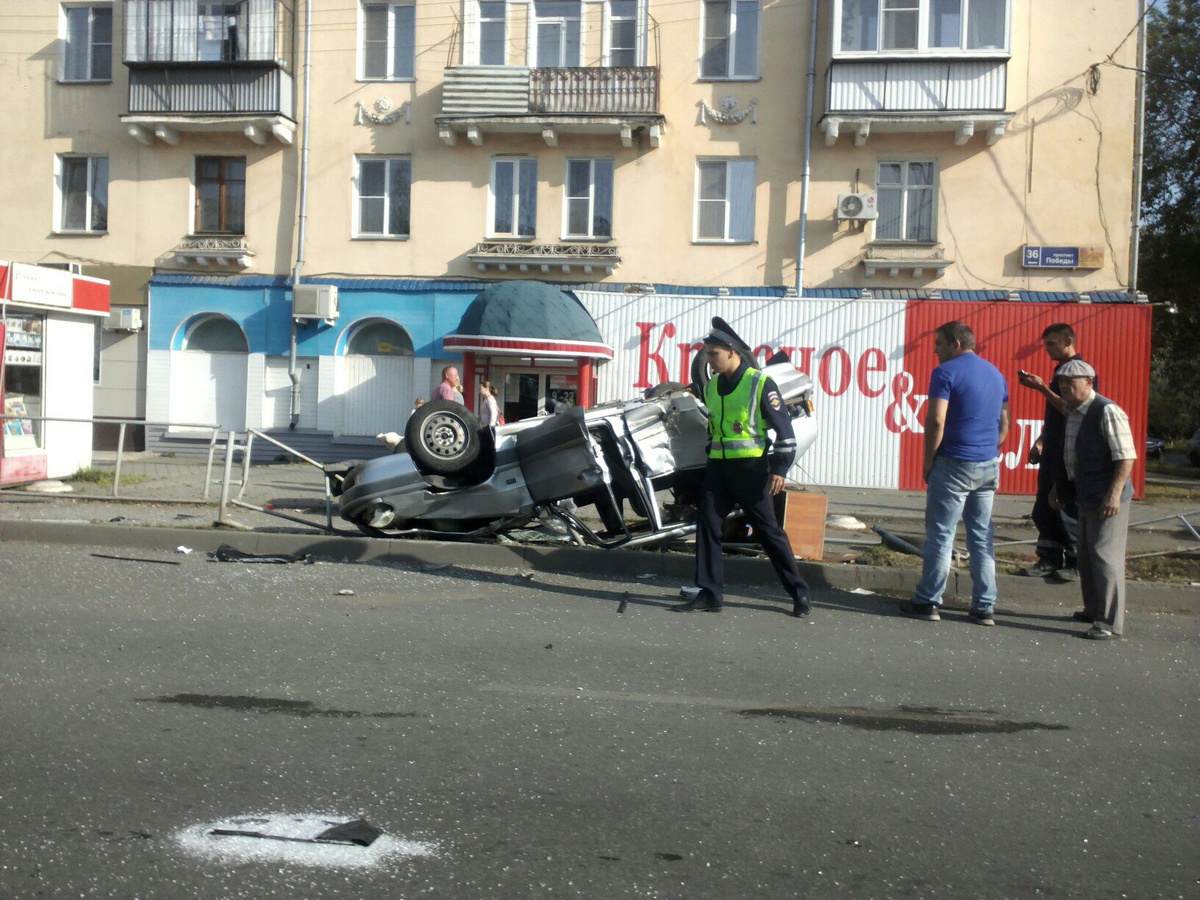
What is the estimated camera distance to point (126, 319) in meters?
21.8

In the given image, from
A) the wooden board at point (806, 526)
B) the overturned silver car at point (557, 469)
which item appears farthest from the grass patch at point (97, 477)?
the wooden board at point (806, 526)

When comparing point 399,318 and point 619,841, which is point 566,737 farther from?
point 399,318

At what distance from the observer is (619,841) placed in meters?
3.37

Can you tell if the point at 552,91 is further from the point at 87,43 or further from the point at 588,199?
the point at 87,43

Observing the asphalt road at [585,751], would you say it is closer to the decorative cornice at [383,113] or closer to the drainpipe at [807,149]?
the drainpipe at [807,149]

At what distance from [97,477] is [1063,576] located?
1166cm

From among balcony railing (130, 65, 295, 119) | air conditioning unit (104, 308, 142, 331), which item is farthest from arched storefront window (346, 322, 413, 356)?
balcony railing (130, 65, 295, 119)

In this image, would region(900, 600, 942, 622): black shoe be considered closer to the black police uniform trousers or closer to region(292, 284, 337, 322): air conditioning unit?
the black police uniform trousers

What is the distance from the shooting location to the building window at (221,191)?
2209 centimetres

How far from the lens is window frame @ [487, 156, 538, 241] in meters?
21.3

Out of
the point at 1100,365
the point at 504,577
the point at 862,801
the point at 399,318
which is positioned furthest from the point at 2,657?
the point at 1100,365

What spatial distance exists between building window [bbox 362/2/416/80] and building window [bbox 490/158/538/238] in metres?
2.74

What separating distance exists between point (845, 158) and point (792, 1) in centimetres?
320

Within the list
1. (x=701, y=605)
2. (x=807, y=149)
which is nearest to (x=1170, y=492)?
(x=807, y=149)
